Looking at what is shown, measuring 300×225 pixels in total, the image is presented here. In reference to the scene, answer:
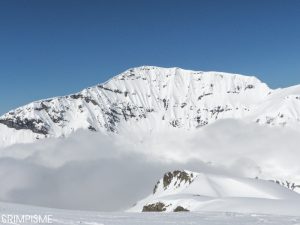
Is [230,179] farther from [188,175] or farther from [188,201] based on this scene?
[188,201]

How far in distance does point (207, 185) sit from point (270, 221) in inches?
4715

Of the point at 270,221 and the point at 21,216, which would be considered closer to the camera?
the point at 21,216

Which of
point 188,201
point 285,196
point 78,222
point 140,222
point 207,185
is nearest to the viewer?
point 78,222

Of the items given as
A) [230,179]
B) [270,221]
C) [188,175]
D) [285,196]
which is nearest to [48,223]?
[270,221]

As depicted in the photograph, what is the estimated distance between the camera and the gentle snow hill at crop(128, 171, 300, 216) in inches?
2233

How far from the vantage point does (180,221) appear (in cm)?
3372

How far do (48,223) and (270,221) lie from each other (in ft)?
52.4

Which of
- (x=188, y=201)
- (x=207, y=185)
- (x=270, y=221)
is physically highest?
(x=207, y=185)

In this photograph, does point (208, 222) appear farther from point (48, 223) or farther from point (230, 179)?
point (230, 179)

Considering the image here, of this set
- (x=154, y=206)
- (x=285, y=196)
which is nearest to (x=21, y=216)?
(x=154, y=206)

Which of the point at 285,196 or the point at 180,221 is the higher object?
the point at 285,196

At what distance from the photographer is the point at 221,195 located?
140m

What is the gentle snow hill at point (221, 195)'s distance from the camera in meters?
56.7

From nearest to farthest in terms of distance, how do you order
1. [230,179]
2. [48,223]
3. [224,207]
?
1. [48,223]
2. [224,207]
3. [230,179]
